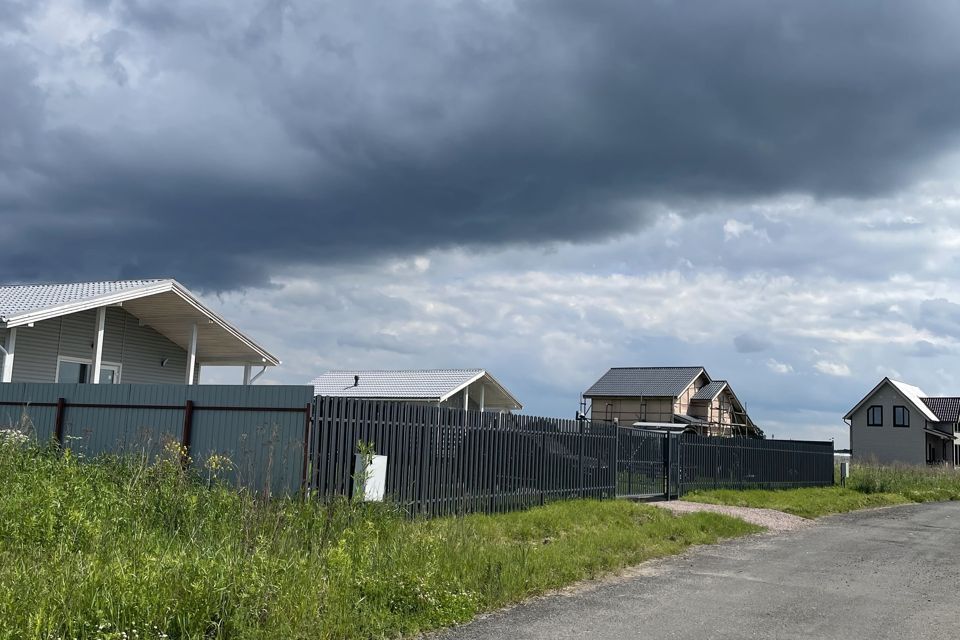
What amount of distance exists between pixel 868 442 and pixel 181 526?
6499 centimetres

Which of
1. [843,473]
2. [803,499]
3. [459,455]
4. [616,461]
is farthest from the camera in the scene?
[843,473]

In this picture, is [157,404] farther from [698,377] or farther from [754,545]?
[698,377]

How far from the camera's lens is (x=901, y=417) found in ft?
209

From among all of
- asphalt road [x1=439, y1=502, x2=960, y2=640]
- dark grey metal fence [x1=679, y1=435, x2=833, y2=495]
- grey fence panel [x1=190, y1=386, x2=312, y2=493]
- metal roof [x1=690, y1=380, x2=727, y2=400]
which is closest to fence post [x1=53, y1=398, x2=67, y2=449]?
grey fence panel [x1=190, y1=386, x2=312, y2=493]

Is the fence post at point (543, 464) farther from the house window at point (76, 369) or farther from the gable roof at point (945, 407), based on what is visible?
the gable roof at point (945, 407)

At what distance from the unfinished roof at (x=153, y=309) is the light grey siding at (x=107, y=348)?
0.38 m

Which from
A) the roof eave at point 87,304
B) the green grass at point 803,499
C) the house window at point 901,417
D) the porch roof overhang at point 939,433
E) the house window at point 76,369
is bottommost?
the green grass at point 803,499

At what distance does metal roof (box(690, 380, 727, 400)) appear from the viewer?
6456 cm

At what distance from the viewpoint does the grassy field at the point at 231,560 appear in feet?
20.3

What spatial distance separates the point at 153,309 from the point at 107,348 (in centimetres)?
161

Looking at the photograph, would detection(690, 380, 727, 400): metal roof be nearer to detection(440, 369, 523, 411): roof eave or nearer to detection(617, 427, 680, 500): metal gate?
detection(440, 369, 523, 411): roof eave

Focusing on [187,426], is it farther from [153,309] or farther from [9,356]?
[153,309]

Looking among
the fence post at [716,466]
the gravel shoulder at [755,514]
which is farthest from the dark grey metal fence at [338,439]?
the fence post at [716,466]

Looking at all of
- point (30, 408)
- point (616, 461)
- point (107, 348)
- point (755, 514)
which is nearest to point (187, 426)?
point (30, 408)
